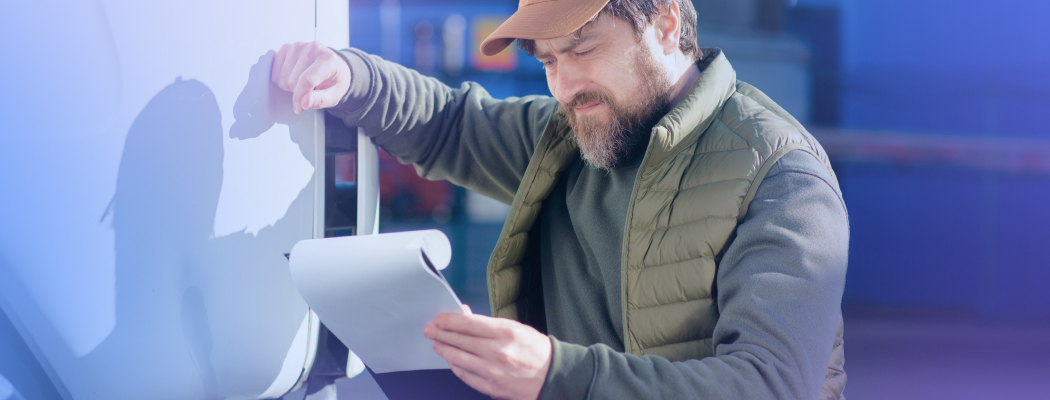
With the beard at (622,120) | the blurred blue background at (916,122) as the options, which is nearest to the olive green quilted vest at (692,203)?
the beard at (622,120)

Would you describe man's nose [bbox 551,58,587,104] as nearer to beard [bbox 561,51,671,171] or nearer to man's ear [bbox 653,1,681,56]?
beard [bbox 561,51,671,171]

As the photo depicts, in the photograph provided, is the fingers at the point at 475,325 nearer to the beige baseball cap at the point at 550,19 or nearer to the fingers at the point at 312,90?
the fingers at the point at 312,90

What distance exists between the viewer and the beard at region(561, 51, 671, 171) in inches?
43.4

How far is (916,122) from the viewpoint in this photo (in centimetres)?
410

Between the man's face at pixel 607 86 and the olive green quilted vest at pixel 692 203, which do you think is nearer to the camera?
the olive green quilted vest at pixel 692 203

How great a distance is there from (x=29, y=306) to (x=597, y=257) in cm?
77

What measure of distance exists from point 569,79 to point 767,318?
0.54 meters

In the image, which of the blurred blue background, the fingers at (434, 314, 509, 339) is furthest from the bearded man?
the blurred blue background

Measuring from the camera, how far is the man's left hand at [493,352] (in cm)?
64

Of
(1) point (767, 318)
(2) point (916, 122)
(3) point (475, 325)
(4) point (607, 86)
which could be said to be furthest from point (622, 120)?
(2) point (916, 122)

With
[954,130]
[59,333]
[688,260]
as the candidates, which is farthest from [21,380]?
[954,130]

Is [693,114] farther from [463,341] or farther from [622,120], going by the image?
[463,341]

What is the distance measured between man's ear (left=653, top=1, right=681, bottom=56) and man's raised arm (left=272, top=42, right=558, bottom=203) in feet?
0.81

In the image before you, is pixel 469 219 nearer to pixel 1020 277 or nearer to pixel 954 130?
pixel 954 130
